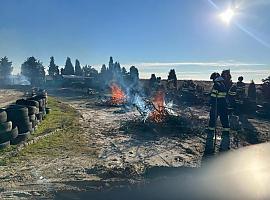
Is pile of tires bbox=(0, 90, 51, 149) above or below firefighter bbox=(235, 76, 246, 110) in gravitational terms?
below

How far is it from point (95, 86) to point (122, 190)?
138ft

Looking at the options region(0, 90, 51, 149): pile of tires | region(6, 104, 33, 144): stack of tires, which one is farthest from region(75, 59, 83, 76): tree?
region(6, 104, 33, 144): stack of tires

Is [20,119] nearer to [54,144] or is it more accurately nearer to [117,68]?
[54,144]

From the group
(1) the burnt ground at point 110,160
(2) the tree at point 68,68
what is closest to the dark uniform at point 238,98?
(1) the burnt ground at point 110,160

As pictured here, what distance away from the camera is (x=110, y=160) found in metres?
8.23

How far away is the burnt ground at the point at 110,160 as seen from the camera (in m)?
6.38

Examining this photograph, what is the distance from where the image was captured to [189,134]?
40.3ft

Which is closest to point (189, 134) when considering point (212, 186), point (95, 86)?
point (212, 186)

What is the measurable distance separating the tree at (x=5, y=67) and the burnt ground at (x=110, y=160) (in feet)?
206

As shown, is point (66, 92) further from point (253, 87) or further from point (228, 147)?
point (228, 147)

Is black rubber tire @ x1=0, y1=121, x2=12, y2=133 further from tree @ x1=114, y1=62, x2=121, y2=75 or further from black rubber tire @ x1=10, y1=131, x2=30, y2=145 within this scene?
tree @ x1=114, y1=62, x2=121, y2=75

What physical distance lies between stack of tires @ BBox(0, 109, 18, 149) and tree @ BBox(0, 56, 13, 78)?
65280mm

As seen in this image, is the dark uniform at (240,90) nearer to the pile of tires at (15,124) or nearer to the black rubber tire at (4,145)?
the pile of tires at (15,124)

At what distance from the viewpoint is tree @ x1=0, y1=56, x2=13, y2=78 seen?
230 feet
